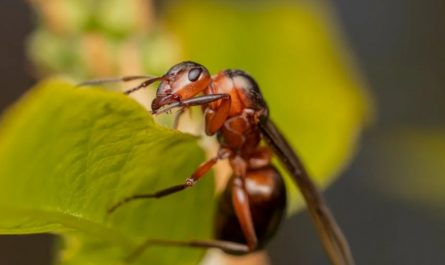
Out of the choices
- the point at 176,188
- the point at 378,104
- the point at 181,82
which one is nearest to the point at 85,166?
the point at 176,188

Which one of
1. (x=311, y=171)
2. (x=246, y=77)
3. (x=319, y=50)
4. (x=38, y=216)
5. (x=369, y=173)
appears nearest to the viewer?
Result: (x=38, y=216)

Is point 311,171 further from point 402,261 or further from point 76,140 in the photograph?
point 402,261

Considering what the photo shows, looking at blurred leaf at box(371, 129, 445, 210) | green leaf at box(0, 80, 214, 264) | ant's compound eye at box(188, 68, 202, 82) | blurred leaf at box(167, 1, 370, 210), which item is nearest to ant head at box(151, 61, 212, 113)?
ant's compound eye at box(188, 68, 202, 82)

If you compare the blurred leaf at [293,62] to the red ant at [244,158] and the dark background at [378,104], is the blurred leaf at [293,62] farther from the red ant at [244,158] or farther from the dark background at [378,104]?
the dark background at [378,104]

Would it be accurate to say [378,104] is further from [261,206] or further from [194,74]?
[194,74]

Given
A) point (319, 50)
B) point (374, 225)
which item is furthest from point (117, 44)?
point (374, 225)

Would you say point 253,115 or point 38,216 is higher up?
point 253,115

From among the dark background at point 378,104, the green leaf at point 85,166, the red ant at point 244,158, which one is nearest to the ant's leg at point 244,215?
the red ant at point 244,158
